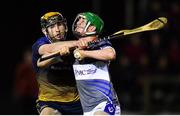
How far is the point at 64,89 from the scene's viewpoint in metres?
9.81

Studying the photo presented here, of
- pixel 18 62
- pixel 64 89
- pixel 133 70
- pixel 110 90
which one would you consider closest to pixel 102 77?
pixel 110 90

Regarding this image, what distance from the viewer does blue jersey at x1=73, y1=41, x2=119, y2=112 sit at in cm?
887

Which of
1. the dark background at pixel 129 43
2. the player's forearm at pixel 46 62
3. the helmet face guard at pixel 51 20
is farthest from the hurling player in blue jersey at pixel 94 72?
the dark background at pixel 129 43

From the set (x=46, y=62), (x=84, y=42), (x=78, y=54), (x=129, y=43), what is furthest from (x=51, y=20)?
(x=129, y=43)

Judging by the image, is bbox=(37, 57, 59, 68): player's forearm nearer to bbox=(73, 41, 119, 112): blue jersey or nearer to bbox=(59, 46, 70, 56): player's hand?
bbox=(59, 46, 70, 56): player's hand

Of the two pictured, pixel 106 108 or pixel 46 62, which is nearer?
pixel 106 108

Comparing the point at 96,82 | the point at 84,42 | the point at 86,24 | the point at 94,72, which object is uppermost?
the point at 86,24

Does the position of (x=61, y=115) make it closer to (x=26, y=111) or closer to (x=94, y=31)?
(x=94, y=31)

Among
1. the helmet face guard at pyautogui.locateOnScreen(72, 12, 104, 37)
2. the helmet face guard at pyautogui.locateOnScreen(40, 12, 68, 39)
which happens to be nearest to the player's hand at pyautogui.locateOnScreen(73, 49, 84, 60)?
the helmet face guard at pyautogui.locateOnScreen(72, 12, 104, 37)

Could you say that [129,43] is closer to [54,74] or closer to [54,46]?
[54,74]

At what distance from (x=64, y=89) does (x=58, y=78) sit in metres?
0.15

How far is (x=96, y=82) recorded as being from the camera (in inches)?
351

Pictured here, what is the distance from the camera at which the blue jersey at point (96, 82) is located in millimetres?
8867

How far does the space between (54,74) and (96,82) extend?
100 cm
